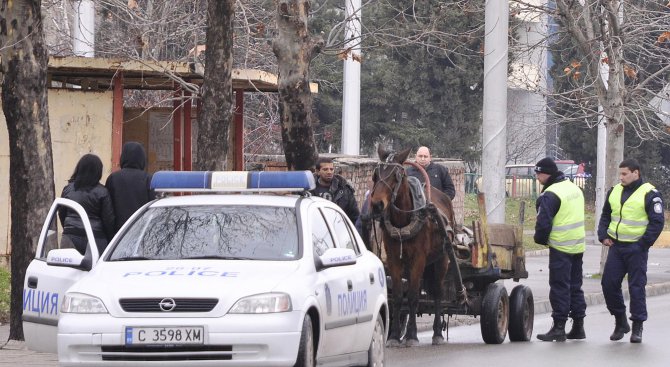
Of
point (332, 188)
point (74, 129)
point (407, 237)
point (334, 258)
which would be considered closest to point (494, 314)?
point (407, 237)

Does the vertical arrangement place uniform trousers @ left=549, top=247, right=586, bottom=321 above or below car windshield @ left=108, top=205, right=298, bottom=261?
below

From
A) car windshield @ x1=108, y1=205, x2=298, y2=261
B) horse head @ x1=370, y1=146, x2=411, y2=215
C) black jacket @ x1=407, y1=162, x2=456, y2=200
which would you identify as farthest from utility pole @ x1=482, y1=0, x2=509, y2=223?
car windshield @ x1=108, y1=205, x2=298, y2=261

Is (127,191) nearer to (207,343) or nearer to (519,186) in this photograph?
(207,343)

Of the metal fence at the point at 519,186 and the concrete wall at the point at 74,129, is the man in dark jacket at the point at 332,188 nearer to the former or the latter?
the concrete wall at the point at 74,129

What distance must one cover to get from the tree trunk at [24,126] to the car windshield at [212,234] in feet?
9.92

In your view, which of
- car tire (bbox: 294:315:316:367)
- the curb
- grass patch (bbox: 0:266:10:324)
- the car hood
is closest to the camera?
the car hood

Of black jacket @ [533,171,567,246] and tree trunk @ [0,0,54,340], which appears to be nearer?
tree trunk @ [0,0,54,340]

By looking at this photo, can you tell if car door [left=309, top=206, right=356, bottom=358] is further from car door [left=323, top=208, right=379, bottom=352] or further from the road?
the road

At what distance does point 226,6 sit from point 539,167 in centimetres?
368

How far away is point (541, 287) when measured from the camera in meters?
22.6

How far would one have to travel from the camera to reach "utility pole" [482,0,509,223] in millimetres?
18578

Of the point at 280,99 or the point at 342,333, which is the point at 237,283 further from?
the point at 280,99

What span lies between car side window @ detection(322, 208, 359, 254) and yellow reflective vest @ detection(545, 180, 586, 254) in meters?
4.28

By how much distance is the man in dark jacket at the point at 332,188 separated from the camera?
14.1 meters
